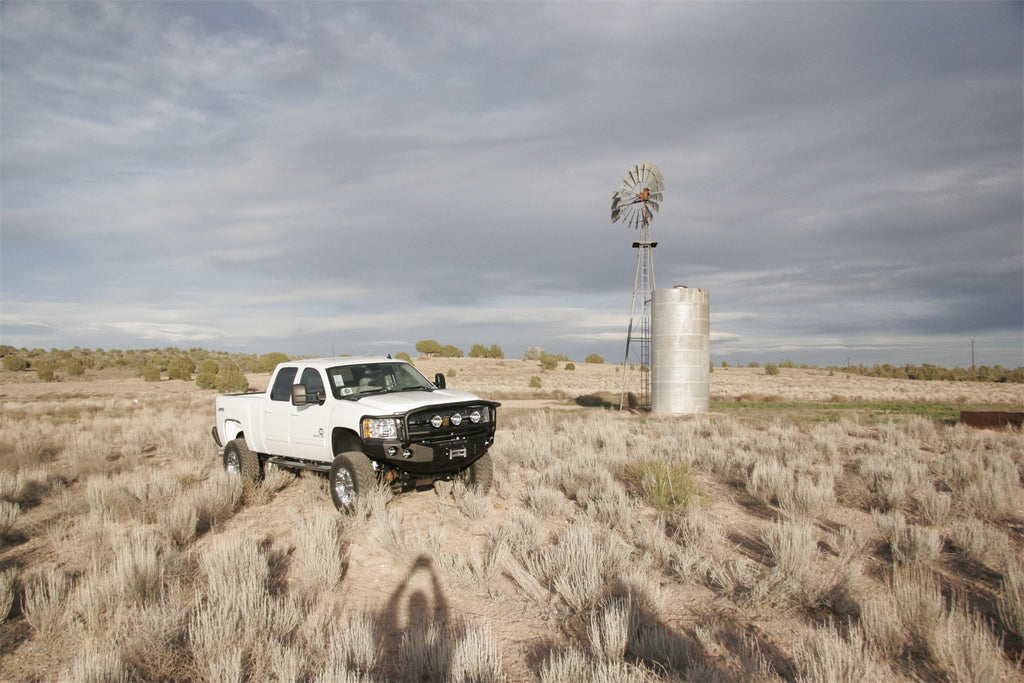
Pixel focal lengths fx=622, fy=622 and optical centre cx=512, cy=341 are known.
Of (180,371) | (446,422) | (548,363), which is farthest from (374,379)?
(548,363)

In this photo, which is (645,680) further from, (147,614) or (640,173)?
(640,173)

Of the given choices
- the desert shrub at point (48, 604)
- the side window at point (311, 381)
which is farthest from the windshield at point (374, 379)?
the desert shrub at point (48, 604)

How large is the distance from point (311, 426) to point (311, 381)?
0.80 meters

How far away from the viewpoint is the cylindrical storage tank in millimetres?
23953

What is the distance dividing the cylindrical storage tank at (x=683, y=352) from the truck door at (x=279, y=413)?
16.8m

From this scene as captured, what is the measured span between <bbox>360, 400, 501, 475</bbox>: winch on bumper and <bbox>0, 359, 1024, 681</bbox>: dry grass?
704 mm

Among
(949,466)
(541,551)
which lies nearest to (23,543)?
(541,551)

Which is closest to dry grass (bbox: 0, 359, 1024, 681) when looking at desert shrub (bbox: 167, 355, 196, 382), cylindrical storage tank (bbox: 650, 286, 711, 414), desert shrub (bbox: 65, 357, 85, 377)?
cylindrical storage tank (bbox: 650, 286, 711, 414)

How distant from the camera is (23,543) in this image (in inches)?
327

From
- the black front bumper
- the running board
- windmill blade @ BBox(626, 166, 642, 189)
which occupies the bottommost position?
the running board

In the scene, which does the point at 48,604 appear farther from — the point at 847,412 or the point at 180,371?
the point at 180,371

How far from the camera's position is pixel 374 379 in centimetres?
993

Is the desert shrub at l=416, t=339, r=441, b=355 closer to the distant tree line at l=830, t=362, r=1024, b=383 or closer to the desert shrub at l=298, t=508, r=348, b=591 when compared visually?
the distant tree line at l=830, t=362, r=1024, b=383

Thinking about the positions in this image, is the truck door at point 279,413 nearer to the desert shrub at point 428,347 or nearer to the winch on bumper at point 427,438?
the winch on bumper at point 427,438
